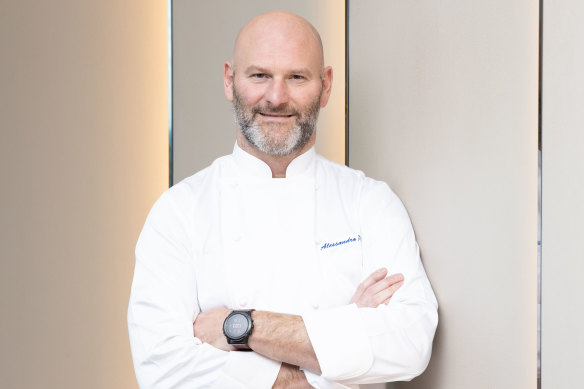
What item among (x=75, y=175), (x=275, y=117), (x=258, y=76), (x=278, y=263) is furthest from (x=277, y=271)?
(x=75, y=175)

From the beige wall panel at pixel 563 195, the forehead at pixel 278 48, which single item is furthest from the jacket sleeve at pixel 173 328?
the beige wall panel at pixel 563 195

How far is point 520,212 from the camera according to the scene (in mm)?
1086

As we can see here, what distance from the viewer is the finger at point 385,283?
149 centimetres

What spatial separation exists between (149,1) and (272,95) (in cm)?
135

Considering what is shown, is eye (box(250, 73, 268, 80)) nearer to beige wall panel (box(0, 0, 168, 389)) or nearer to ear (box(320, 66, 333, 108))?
ear (box(320, 66, 333, 108))

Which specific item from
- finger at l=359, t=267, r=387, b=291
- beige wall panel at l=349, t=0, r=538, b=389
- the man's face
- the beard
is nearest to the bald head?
the man's face

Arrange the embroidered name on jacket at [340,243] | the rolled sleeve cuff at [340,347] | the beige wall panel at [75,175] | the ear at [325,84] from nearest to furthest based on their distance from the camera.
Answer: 1. the rolled sleeve cuff at [340,347]
2. the embroidered name on jacket at [340,243]
3. the ear at [325,84]
4. the beige wall panel at [75,175]

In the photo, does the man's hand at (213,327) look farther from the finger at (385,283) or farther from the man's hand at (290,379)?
the finger at (385,283)

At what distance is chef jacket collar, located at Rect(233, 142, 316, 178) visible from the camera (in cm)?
173

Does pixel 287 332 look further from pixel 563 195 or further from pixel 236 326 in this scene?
pixel 563 195

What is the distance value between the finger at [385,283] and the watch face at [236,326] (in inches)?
11.8

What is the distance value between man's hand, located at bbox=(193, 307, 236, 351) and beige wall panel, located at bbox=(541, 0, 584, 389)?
70 cm

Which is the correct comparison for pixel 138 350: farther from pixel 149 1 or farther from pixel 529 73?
pixel 149 1

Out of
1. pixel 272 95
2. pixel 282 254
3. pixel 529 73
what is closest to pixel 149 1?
pixel 272 95
